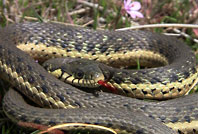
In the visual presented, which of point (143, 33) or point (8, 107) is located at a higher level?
point (143, 33)

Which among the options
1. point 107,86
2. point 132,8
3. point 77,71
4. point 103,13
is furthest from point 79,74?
point 103,13

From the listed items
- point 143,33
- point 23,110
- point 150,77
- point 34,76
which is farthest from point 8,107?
point 143,33

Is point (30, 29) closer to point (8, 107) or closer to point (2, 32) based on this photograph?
point (2, 32)

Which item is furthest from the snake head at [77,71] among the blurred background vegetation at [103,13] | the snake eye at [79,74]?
the blurred background vegetation at [103,13]

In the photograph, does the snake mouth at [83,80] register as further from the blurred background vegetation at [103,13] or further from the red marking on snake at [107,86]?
the blurred background vegetation at [103,13]

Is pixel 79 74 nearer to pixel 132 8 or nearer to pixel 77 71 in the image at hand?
pixel 77 71

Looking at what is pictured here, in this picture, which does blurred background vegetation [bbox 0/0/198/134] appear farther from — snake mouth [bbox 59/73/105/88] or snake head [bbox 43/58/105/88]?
snake mouth [bbox 59/73/105/88]

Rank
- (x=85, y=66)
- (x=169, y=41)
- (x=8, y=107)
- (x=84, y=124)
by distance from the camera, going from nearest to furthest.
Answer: (x=84, y=124), (x=8, y=107), (x=85, y=66), (x=169, y=41)
